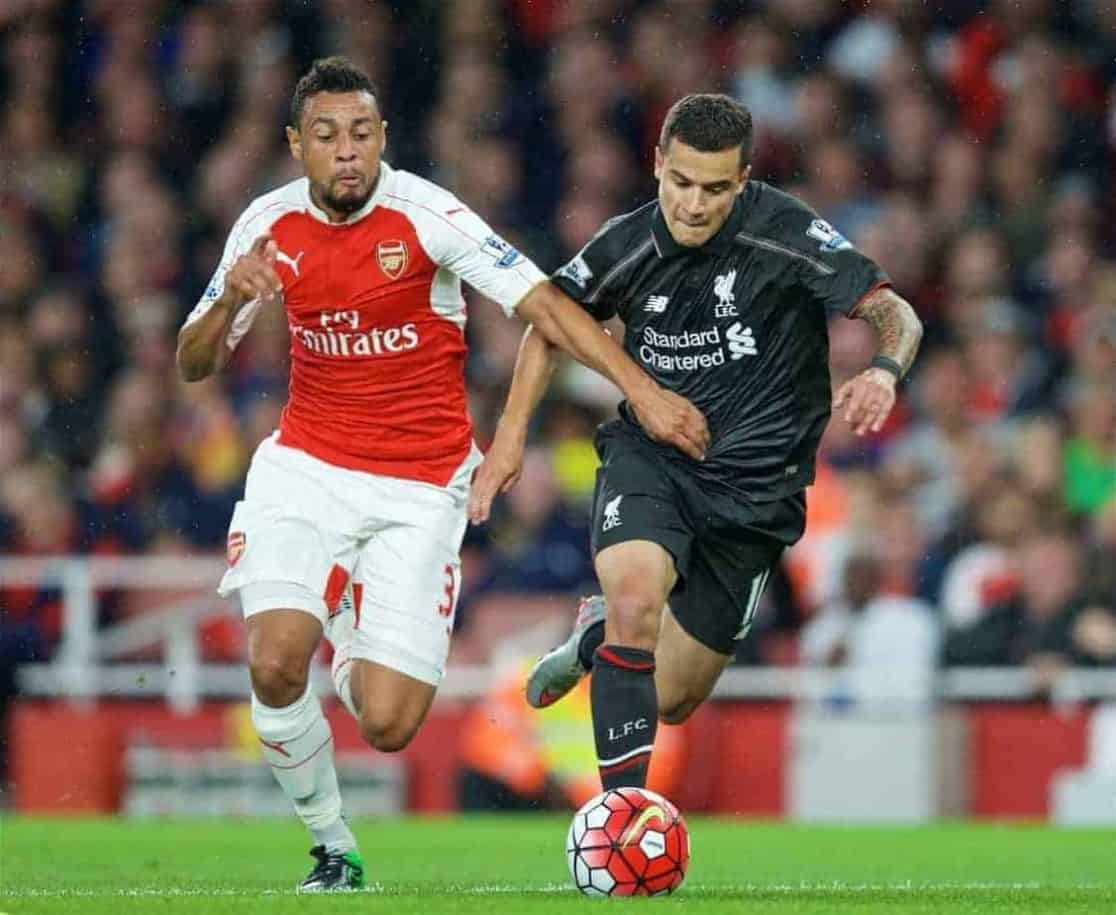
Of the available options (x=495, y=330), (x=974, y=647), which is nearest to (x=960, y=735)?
(x=974, y=647)

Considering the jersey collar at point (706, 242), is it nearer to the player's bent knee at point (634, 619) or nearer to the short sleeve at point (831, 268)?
the short sleeve at point (831, 268)

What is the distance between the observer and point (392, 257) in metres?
8.33

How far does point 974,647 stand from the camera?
43.9 ft

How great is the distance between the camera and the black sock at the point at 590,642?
9.15 meters

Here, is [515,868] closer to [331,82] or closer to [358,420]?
[358,420]

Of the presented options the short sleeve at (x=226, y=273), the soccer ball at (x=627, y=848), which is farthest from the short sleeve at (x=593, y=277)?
the soccer ball at (x=627, y=848)

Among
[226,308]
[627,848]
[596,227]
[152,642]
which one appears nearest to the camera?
[627,848]

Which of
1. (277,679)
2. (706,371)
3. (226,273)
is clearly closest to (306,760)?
(277,679)

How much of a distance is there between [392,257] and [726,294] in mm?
1047

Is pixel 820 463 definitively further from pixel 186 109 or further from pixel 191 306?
pixel 186 109

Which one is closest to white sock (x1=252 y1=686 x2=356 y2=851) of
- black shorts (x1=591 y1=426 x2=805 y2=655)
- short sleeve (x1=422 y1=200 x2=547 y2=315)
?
black shorts (x1=591 y1=426 x2=805 y2=655)

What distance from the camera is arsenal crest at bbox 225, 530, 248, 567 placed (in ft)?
27.0

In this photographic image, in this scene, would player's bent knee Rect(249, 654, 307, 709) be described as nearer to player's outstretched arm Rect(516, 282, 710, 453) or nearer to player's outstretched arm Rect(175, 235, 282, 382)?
player's outstretched arm Rect(175, 235, 282, 382)

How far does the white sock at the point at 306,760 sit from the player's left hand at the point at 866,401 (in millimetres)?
1869
